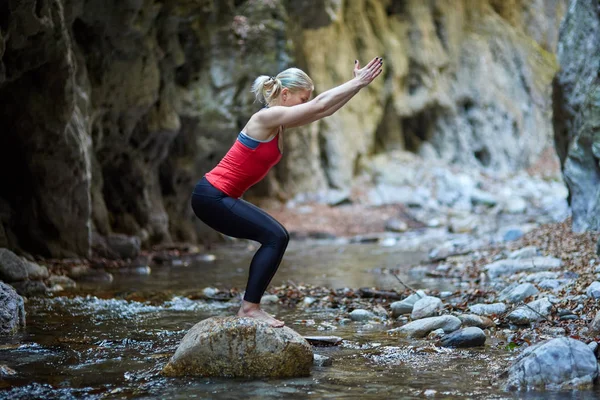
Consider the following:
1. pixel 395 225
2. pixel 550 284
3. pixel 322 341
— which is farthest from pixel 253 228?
pixel 395 225

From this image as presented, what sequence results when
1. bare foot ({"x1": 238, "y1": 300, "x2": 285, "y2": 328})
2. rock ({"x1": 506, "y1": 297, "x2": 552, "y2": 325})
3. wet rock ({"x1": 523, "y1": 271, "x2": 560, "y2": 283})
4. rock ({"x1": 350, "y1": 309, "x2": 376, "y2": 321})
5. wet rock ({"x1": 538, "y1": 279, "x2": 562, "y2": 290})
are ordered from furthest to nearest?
wet rock ({"x1": 523, "y1": 271, "x2": 560, "y2": 283}) < wet rock ({"x1": 538, "y1": 279, "x2": 562, "y2": 290}) < rock ({"x1": 350, "y1": 309, "x2": 376, "y2": 321}) < rock ({"x1": 506, "y1": 297, "x2": 552, "y2": 325}) < bare foot ({"x1": 238, "y1": 300, "x2": 285, "y2": 328})

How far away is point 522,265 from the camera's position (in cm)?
962

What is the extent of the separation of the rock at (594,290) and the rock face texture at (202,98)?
7.57m

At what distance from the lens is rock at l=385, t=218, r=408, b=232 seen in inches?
909

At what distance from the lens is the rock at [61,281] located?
372 inches

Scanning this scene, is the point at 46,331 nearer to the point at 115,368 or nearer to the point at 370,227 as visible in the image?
the point at 115,368

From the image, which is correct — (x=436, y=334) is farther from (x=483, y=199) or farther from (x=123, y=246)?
(x=483, y=199)

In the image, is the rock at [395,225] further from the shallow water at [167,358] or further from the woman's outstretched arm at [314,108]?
the woman's outstretched arm at [314,108]

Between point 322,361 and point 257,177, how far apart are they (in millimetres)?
1367

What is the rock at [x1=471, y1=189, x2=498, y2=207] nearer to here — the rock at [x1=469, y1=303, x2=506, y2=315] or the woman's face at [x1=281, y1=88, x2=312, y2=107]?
the rock at [x1=469, y1=303, x2=506, y2=315]

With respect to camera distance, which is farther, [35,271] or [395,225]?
[395,225]

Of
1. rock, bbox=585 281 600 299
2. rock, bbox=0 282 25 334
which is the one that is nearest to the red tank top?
rock, bbox=0 282 25 334

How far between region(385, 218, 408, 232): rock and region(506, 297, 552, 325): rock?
16698 millimetres

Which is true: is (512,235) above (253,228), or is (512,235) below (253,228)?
below
